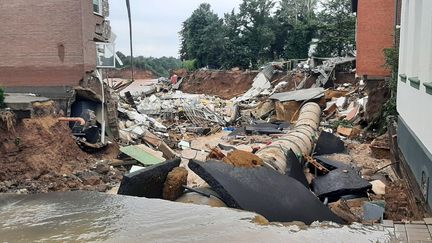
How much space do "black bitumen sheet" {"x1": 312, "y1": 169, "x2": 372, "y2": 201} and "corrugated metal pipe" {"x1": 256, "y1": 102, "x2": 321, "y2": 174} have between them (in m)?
0.77

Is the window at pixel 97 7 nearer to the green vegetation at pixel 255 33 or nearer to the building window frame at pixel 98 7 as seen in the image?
the building window frame at pixel 98 7

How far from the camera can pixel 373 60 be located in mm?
18422

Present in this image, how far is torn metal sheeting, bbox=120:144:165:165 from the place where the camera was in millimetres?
14083

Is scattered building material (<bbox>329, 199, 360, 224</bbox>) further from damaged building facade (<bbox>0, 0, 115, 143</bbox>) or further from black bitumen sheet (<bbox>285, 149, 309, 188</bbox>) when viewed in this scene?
damaged building facade (<bbox>0, 0, 115, 143</bbox>)

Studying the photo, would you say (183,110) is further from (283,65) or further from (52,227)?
(52,227)

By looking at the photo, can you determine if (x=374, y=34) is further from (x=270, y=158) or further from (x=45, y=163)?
(x=45, y=163)

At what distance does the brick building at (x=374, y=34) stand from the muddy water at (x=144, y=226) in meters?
13.7

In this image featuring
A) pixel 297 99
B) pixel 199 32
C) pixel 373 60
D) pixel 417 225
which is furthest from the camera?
pixel 199 32

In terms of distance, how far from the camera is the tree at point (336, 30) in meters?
41.5

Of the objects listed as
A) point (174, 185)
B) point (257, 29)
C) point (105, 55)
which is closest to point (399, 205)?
point (174, 185)

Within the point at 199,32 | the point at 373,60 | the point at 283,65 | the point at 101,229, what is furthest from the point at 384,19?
the point at 199,32

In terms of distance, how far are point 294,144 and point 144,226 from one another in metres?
6.09

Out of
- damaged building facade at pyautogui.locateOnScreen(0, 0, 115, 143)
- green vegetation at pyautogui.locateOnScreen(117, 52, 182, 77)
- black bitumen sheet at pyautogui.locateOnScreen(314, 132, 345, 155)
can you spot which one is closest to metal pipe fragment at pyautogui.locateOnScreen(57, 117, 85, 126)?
damaged building facade at pyautogui.locateOnScreen(0, 0, 115, 143)

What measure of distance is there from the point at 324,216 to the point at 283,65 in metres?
36.0
